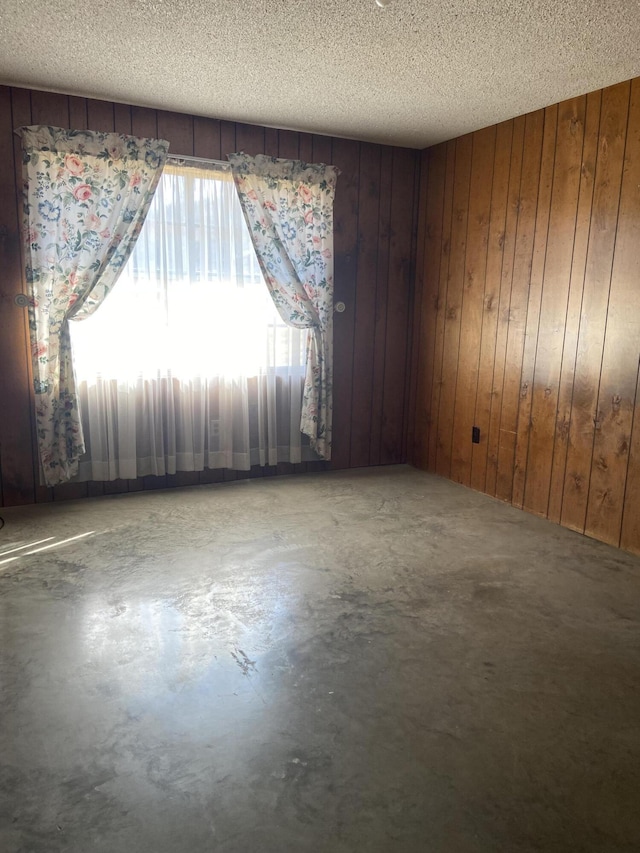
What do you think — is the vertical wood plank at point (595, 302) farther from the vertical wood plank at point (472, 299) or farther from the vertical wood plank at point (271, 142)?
the vertical wood plank at point (271, 142)

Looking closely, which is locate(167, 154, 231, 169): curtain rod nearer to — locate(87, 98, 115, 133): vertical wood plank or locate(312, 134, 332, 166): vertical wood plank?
locate(87, 98, 115, 133): vertical wood plank

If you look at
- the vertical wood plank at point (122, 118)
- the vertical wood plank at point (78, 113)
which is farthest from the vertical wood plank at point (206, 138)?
the vertical wood plank at point (78, 113)

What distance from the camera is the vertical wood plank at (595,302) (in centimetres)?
327

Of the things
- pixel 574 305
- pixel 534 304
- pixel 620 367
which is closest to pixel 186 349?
pixel 534 304

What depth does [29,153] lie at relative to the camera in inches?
141

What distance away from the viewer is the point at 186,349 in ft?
13.7

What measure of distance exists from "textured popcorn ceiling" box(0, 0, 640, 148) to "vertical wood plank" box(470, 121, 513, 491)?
10.1 inches

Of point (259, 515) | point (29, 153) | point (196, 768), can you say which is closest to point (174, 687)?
point (196, 768)

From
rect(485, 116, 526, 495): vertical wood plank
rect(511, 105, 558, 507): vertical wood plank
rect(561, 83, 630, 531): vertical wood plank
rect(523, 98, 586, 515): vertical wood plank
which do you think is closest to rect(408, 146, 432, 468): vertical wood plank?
rect(485, 116, 526, 495): vertical wood plank

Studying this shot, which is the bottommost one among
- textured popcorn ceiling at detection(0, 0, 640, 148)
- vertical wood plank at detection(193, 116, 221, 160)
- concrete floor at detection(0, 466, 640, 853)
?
concrete floor at detection(0, 466, 640, 853)

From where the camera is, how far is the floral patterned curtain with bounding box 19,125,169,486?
12.0ft

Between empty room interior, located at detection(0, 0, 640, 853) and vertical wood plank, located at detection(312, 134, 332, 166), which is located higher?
vertical wood plank, located at detection(312, 134, 332, 166)

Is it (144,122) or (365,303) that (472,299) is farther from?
(144,122)

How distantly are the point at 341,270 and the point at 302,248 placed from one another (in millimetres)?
382
